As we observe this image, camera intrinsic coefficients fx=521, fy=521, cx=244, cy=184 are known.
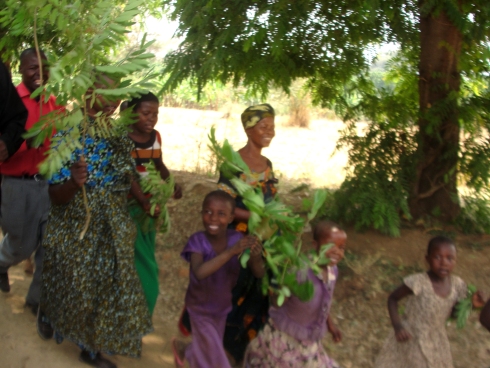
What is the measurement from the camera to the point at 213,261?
9.83ft

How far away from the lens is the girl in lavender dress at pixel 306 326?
120 inches

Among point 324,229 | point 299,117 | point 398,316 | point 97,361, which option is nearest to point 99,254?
point 97,361

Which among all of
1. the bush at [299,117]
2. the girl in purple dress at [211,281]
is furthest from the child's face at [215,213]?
the bush at [299,117]

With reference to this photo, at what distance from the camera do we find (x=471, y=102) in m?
4.86

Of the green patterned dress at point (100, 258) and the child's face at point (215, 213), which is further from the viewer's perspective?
the green patterned dress at point (100, 258)

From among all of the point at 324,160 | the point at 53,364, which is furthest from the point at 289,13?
the point at 324,160

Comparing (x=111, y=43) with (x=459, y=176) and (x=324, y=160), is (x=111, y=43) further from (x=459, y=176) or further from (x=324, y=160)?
(x=324, y=160)

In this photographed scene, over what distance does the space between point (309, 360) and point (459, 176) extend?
3.07 m

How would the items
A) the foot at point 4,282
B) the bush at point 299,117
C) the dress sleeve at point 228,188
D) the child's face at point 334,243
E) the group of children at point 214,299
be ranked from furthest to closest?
1. the bush at point 299,117
2. the foot at point 4,282
3. the dress sleeve at point 228,188
4. the group of children at point 214,299
5. the child's face at point 334,243

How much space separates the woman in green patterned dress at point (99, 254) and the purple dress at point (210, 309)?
36 centimetres

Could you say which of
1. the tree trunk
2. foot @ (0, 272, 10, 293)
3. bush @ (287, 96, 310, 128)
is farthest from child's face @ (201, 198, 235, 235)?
bush @ (287, 96, 310, 128)

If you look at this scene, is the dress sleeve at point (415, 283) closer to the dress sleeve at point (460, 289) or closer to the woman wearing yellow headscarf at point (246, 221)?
the dress sleeve at point (460, 289)

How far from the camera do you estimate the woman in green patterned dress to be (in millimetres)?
3281

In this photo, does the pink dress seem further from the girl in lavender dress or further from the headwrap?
the headwrap
